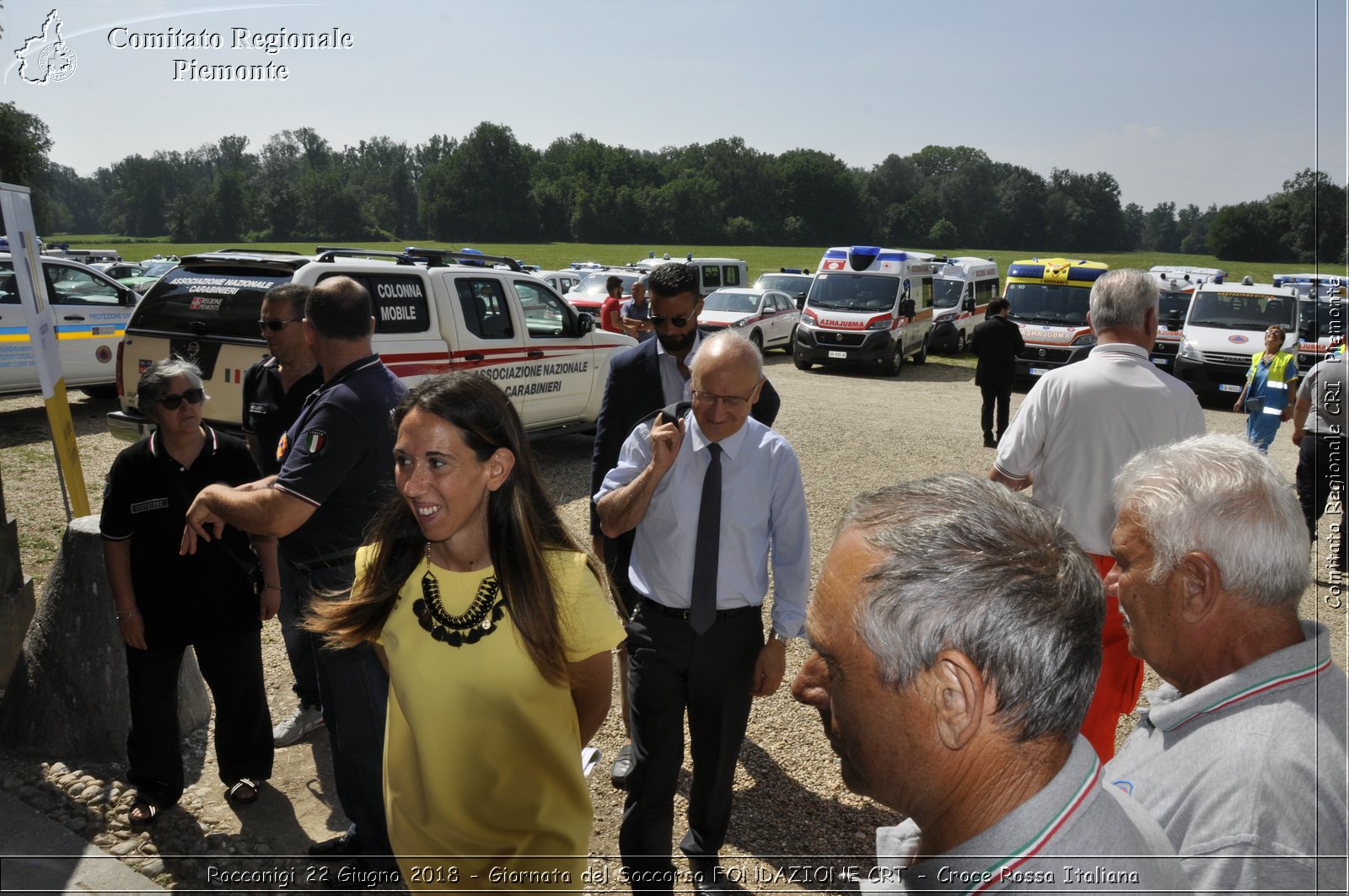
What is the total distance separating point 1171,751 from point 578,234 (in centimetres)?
9078

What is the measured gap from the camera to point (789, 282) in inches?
965

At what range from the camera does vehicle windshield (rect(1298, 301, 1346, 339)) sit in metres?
8.74

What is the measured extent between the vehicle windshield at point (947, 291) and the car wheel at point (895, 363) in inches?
175

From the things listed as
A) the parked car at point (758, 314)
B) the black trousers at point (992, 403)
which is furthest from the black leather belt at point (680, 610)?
the parked car at point (758, 314)

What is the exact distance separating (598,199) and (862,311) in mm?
75183

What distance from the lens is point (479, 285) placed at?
9.27 meters

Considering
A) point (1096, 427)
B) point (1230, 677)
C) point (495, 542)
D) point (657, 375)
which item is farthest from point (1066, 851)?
point (657, 375)

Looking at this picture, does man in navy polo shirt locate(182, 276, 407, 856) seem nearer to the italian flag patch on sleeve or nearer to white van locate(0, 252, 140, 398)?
the italian flag patch on sleeve

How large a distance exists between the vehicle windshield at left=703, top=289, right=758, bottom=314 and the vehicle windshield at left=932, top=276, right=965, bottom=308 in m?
5.55

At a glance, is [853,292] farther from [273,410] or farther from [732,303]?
[273,410]

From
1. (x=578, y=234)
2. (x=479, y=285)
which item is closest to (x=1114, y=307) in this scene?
(x=479, y=285)

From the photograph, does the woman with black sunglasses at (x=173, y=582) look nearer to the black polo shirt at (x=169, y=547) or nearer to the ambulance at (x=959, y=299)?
the black polo shirt at (x=169, y=547)

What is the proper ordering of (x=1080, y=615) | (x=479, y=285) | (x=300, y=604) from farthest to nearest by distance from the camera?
(x=479, y=285) → (x=300, y=604) → (x=1080, y=615)

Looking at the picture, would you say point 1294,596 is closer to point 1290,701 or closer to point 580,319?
point 1290,701
